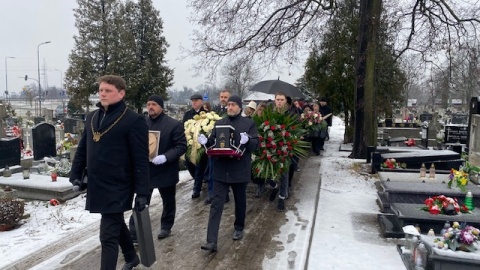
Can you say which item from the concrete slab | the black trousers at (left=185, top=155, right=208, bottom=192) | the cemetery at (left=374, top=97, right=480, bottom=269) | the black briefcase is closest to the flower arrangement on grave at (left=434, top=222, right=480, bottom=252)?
the cemetery at (left=374, top=97, right=480, bottom=269)

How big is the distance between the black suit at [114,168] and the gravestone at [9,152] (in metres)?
8.35

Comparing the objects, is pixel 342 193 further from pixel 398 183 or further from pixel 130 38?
pixel 130 38

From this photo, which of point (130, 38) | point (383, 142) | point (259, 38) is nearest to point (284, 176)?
point (259, 38)

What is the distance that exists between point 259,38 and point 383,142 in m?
6.64

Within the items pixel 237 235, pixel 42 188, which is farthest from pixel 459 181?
pixel 42 188

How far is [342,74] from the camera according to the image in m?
15.8

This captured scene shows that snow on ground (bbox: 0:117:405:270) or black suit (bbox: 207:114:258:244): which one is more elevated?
black suit (bbox: 207:114:258:244)

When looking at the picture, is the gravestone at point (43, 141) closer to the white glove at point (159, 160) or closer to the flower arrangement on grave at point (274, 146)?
the flower arrangement on grave at point (274, 146)

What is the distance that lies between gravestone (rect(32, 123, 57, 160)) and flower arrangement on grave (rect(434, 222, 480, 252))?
11.5m

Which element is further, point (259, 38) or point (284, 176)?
point (259, 38)

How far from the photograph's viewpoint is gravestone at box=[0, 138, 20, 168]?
10.6 meters

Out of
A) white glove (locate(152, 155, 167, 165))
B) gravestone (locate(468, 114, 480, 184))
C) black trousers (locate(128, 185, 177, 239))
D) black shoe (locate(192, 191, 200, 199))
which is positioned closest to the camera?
white glove (locate(152, 155, 167, 165))

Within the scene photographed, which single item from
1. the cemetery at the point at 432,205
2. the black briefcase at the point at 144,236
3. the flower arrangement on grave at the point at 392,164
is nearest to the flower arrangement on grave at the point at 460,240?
the cemetery at the point at 432,205

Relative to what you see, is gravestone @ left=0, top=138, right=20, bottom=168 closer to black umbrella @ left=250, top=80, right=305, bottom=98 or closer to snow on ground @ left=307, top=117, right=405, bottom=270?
black umbrella @ left=250, top=80, right=305, bottom=98
